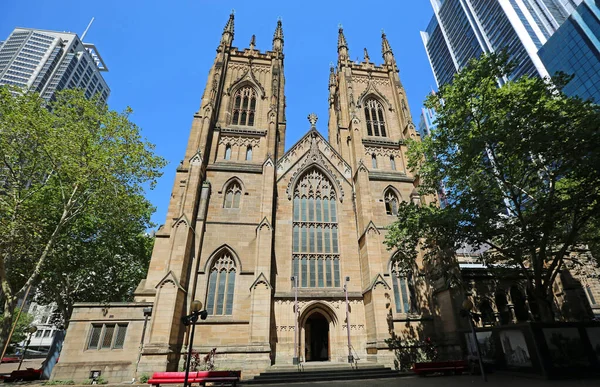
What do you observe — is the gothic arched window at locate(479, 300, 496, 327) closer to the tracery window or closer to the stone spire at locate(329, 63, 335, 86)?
the tracery window

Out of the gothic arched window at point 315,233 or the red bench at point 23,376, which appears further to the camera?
the gothic arched window at point 315,233

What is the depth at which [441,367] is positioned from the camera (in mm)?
12922

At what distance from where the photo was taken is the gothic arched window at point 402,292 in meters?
17.8

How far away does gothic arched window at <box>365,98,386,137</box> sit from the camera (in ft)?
86.7

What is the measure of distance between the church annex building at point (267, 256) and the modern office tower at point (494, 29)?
54316 mm

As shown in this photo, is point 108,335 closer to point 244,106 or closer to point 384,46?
point 244,106

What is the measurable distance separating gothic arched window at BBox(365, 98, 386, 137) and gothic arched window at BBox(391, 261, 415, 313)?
13.1 m

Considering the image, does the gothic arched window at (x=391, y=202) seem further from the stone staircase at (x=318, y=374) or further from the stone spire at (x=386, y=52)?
the stone spire at (x=386, y=52)

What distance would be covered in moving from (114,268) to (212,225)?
1249 centimetres

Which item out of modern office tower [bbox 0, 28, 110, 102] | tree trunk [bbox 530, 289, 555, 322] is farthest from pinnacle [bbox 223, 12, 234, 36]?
modern office tower [bbox 0, 28, 110, 102]

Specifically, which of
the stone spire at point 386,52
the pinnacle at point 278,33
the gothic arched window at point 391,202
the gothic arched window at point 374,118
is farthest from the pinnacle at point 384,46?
the gothic arched window at point 391,202

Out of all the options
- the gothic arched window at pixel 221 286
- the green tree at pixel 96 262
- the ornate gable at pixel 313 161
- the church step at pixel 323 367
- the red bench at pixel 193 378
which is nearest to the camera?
the red bench at pixel 193 378

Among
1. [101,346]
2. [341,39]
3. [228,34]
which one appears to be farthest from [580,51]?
[101,346]

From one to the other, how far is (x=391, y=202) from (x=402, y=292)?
6.77 meters
